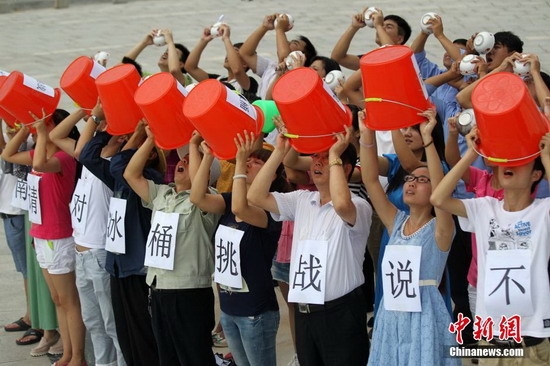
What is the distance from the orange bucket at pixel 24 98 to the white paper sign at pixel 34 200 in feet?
1.40

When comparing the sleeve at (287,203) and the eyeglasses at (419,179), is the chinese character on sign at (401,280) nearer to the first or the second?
the eyeglasses at (419,179)

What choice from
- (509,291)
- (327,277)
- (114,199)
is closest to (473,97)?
(509,291)

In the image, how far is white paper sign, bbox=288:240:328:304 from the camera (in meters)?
4.93

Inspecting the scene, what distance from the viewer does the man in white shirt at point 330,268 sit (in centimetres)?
493

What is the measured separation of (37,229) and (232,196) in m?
2.03

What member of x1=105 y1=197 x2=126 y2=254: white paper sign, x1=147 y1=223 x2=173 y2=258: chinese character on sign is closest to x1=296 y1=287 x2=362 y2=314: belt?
x1=147 y1=223 x2=173 y2=258: chinese character on sign

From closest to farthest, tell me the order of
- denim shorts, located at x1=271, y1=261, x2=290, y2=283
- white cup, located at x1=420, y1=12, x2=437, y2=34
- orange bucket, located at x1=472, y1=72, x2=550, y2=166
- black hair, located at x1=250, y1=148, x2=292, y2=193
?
orange bucket, located at x1=472, y1=72, x2=550, y2=166
black hair, located at x1=250, y1=148, x2=292, y2=193
denim shorts, located at x1=271, y1=261, x2=290, y2=283
white cup, located at x1=420, y1=12, x2=437, y2=34

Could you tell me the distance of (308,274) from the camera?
4977mm

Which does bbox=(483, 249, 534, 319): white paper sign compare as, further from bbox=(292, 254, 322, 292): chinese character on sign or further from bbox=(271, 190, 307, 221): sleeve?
bbox=(271, 190, 307, 221): sleeve

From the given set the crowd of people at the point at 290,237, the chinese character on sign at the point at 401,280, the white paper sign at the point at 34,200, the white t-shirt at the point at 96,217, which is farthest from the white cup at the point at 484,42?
the white paper sign at the point at 34,200

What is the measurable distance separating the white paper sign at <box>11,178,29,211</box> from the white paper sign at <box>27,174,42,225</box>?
11.1 inches

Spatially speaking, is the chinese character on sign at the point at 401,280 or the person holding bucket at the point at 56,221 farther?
the person holding bucket at the point at 56,221

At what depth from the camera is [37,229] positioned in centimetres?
671

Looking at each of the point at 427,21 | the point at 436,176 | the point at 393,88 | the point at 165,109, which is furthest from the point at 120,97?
the point at 427,21
